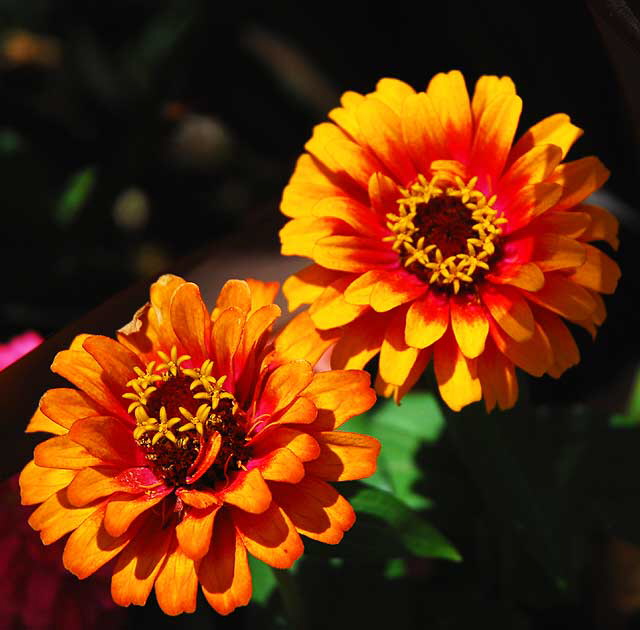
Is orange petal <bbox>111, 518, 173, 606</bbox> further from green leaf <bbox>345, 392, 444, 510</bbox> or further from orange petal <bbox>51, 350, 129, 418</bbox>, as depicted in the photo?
green leaf <bbox>345, 392, 444, 510</bbox>

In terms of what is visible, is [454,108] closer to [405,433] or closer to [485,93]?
[485,93]

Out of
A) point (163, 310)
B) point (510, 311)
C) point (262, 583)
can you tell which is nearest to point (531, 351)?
point (510, 311)

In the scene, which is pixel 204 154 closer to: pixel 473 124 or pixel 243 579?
pixel 473 124

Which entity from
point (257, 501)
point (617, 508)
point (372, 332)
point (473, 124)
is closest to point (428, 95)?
point (473, 124)

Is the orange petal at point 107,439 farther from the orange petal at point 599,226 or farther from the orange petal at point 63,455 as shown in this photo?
the orange petal at point 599,226

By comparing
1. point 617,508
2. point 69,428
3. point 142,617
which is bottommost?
point 617,508

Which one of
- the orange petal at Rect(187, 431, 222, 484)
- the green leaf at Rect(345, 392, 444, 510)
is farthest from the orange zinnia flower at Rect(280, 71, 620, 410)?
the green leaf at Rect(345, 392, 444, 510)

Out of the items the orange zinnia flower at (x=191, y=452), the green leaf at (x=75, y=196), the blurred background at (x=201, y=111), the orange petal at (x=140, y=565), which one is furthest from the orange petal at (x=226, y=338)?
the green leaf at (x=75, y=196)
